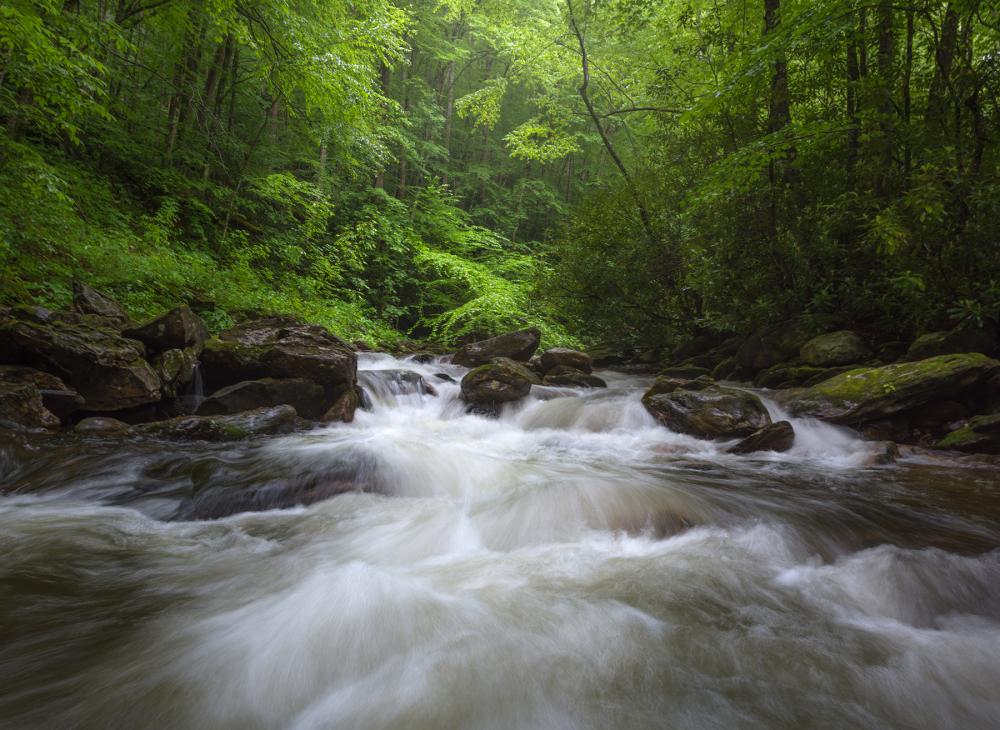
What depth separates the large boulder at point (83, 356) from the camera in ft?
15.5

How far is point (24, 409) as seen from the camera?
446 centimetres

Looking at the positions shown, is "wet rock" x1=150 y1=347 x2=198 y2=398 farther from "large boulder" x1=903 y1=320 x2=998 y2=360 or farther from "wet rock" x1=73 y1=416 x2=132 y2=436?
"large boulder" x1=903 y1=320 x2=998 y2=360

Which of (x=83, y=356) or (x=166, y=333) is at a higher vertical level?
(x=166, y=333)

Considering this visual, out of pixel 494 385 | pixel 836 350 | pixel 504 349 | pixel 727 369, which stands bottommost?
pixel 494 385

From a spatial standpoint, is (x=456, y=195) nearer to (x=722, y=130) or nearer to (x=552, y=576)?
(x=722, y=130)

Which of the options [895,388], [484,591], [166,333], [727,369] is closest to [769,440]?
[895,388]

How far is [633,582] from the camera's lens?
2.70 metres

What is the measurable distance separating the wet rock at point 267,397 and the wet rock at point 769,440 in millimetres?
5256

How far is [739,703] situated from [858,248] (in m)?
6.92

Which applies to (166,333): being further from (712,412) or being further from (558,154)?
(558,154)

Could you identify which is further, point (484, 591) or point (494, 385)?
point (494, 385)

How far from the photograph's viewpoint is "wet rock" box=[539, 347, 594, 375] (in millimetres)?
9688

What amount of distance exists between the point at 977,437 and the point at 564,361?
612 cm

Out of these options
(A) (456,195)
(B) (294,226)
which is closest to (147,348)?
(B) (294,226)
